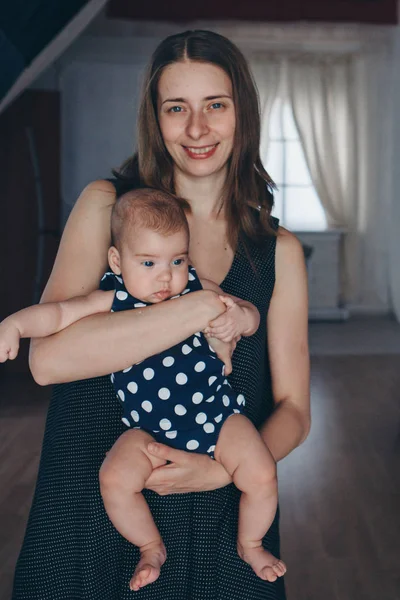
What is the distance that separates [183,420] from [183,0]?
7.44 metres

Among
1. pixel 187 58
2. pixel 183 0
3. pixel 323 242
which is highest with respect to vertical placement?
pixel 183 0

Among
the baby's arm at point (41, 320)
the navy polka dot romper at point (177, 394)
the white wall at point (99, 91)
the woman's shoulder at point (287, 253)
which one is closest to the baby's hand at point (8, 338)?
the baby's arm at point (41, 320)

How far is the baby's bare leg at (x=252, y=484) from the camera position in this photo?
1261 millimetres

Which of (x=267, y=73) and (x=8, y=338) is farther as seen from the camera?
(x=267, y=73)

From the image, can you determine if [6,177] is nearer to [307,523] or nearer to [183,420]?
[307,523]

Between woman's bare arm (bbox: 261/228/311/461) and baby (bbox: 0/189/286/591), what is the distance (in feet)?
0.51

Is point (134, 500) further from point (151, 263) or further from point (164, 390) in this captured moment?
point (151, 263)

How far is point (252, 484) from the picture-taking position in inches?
49.9

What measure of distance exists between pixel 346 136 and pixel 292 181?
755mm

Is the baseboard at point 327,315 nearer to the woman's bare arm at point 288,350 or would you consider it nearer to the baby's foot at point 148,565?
the woman's bare arm at point 288,350

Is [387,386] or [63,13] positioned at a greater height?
[63,13]

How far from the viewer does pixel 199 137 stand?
133 cm

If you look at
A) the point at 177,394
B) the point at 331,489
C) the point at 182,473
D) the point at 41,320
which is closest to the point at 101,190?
the point at 41,320

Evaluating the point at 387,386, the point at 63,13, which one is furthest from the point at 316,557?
the point at 63,13
